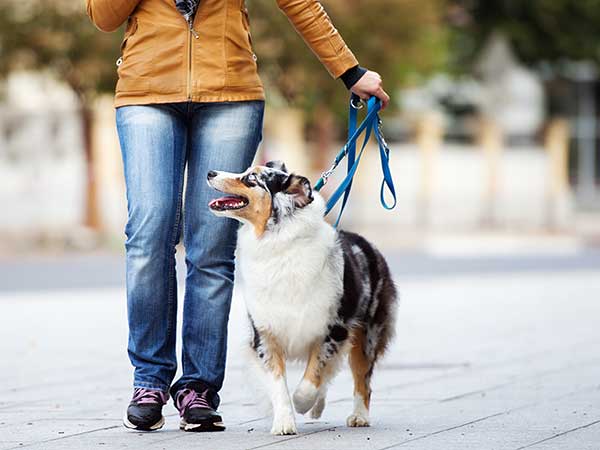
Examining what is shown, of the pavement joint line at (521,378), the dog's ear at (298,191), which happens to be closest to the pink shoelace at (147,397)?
the dog's ear at (298,191)

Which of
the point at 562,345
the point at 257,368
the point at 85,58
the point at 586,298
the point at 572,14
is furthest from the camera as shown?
the point at 572,14

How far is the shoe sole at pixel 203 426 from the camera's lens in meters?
5.93

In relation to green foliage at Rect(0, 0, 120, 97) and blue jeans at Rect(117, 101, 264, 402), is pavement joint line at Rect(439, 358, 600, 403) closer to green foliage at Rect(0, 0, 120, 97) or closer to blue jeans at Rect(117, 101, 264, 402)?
blue jeans at Rect(117, 101, 264, 402)

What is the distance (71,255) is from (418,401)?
17083mm

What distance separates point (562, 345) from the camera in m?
9.83

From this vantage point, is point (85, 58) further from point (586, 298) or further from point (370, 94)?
point (370, 94)

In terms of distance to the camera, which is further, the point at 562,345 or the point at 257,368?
the point at 562,345

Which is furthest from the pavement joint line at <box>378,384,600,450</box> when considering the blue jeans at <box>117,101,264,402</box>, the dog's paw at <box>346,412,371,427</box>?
the blue jeans at <box>117,101,264,402</box>

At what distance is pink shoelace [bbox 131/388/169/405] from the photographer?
5941mm

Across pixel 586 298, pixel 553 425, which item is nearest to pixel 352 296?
pixel 553 425

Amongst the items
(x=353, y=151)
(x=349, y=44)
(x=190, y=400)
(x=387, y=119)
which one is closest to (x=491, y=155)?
(x=387, y=119)

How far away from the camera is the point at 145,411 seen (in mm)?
5902

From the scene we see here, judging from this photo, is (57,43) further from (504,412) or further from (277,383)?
(277,383)

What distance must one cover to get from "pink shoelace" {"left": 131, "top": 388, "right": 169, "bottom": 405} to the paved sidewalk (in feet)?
0.43
